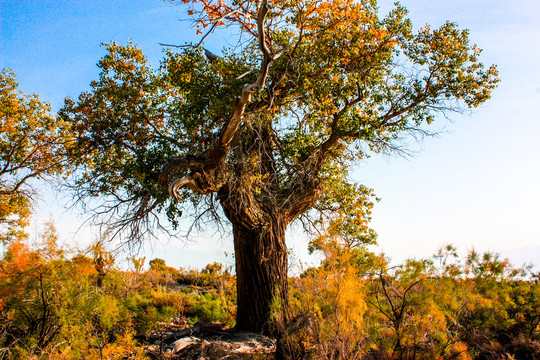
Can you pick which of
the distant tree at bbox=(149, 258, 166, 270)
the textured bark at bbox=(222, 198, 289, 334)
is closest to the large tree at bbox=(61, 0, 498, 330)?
the textured bark at bbox=(222, 198, 289, 334)

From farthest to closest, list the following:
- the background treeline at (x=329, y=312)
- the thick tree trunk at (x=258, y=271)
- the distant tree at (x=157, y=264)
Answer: the distant tree at (x=157, y=264) → the thick tree trunk at (x=258, y=271) → the background treeline at (x=329, y=312)

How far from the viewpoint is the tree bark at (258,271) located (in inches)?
320

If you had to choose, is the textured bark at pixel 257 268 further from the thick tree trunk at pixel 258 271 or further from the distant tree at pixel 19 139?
the distant tree at pixel 19 139

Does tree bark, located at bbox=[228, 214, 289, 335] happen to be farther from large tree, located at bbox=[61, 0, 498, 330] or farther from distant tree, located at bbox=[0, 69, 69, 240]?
distant tree, located at bbox=[0, 69, 69, 240]

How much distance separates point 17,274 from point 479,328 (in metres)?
7.16

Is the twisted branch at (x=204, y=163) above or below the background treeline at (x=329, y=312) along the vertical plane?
above

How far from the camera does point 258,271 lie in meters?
8.27

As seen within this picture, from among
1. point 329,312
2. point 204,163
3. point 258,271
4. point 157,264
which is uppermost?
point 204,163

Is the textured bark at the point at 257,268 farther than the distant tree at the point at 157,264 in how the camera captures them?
No

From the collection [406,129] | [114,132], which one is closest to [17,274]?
[114,132]

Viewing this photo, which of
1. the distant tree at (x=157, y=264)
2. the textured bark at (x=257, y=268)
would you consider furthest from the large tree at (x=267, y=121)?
the distant tree at (x=157, y=264)

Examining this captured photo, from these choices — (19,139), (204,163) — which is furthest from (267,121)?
(19,139)

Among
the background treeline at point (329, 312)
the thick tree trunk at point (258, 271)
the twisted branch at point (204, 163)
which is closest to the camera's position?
the background treeline at point (329, 312)

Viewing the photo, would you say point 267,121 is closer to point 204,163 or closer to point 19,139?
point 204,163
